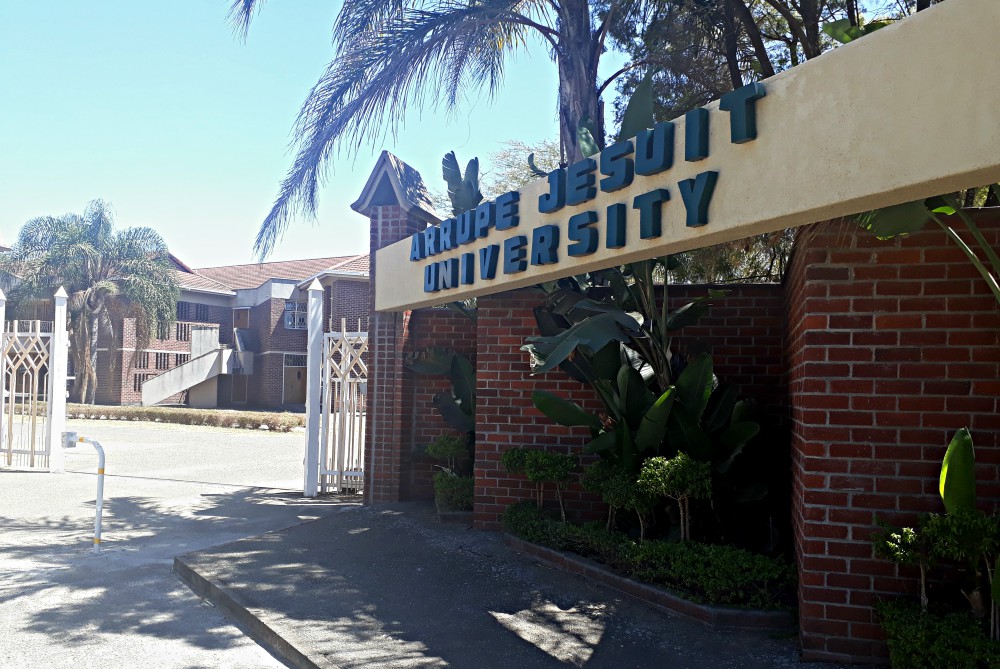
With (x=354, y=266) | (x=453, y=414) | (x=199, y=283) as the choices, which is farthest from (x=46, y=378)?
(x=199, y=283)

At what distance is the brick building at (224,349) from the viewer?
1684 inches

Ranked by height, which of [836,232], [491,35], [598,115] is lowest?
[836,232]

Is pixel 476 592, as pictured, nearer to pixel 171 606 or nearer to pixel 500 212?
pixel 171 606

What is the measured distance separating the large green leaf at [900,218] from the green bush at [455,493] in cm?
588

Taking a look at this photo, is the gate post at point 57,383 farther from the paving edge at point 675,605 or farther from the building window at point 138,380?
the building window at point 138,380

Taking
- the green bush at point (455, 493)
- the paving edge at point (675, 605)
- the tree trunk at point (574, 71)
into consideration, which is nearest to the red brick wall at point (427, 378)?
the green bush at point (455, 493)

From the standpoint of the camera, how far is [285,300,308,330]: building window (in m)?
45.2

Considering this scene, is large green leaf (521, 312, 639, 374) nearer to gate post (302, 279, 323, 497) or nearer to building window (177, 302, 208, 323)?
gate post (302, 279, 323, 497)

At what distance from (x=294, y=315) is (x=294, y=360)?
2420 mm

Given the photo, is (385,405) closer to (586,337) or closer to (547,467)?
(547,467)

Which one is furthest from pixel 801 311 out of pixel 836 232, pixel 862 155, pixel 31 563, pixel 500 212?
pixel 31 563

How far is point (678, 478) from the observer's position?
20.7 ft

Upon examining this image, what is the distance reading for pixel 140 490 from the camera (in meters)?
12.5

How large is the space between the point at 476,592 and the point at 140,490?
25.6 feet
